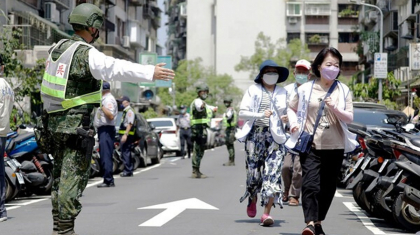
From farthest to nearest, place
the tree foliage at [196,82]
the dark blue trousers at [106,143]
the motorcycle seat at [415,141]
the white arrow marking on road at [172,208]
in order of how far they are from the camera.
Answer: the tree foliage at [196,82], the dark blue trousers at [106,143], the white arrow marking on road at [172,208], the motorcycle seat at [415,141]

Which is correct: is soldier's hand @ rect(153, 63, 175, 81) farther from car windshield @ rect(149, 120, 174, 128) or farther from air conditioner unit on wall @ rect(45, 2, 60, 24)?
air conditioner unit on wall @ rect(45, 2, 60, 24)

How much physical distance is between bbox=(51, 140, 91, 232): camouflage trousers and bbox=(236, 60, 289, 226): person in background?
374cm

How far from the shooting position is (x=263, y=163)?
11820mm

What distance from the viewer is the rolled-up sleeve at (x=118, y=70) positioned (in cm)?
780

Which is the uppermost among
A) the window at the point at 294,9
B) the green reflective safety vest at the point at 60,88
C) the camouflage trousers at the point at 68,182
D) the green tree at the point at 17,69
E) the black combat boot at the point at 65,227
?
the window at the point at 294,9

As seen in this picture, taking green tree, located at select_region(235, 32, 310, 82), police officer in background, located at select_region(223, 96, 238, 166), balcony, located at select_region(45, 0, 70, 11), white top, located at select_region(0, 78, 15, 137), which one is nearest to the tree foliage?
green tree, located at select_region(235, 32, 310, 82)

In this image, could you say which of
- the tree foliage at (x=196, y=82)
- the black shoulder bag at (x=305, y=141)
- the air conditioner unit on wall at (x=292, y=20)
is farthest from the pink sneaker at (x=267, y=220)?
the air conditioner unit on wall at (x=292, y=20)

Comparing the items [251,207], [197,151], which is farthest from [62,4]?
[251,207]

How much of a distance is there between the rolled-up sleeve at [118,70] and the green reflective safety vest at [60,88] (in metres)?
0.28

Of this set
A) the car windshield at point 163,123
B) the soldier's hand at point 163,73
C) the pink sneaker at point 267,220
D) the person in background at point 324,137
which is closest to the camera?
the soldier's hand at point 163,73

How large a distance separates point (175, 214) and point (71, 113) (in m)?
4.79

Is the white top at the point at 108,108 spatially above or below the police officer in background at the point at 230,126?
above

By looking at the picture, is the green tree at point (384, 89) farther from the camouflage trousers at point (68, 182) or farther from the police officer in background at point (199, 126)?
the camouflage trousers at point (68, 182)

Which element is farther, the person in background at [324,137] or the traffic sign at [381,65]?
the traffic sign at [381,65]
